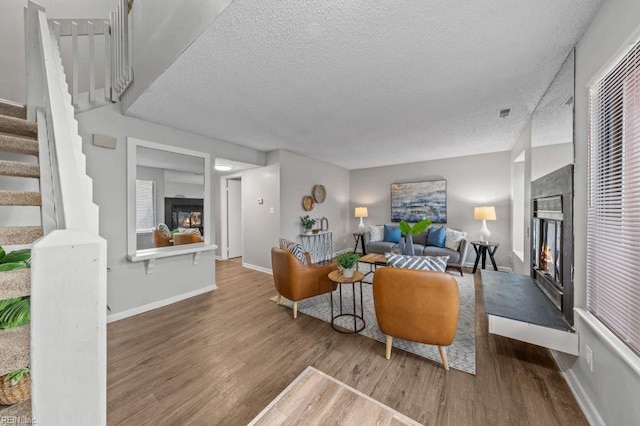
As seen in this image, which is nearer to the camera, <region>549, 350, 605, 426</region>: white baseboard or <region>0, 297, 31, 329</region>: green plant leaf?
<region>0, 297, 31, 329</region>: green plant leaf

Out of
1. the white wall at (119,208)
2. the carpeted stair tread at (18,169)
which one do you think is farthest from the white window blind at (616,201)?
the white wall at (119,208)

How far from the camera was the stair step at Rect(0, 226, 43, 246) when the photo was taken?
1.02m

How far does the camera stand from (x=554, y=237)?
6.79 feet

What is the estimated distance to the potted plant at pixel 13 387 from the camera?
102 cm

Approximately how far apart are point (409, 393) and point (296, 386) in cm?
85

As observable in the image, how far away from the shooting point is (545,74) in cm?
202

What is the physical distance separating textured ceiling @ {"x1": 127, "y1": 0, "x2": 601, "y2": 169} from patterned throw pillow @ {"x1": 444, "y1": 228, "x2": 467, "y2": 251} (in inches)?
82.3

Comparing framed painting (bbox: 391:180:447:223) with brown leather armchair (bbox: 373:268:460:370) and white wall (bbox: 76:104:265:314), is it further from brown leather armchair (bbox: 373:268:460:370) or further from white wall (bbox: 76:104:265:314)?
white wall (bbox: 76:104:265:314)

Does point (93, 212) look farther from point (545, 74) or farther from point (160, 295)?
point (545, 74)

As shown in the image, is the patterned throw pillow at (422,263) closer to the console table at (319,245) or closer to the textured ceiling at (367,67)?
the textured ceiling at (367,67)


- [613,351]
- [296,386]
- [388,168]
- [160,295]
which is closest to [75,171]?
[296,386]

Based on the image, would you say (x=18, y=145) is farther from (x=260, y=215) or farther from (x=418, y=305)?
(x=260, y=215)

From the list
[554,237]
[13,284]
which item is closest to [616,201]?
[554,237]

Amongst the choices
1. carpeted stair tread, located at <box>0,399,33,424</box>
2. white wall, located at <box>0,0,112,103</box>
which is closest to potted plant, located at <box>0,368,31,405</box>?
carpeted stair tread, located at <box>0,399,33,424</box>
